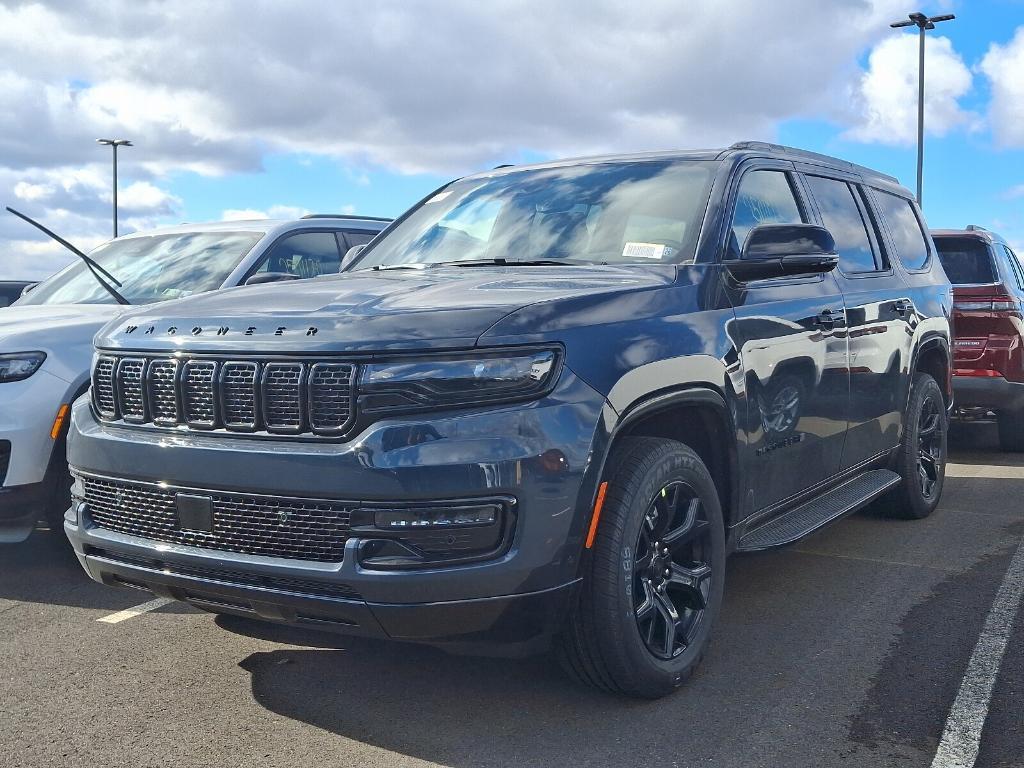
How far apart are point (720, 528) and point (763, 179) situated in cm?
167

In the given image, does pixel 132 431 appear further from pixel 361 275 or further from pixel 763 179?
pixel 763 179

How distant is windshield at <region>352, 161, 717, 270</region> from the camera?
429 centimetres

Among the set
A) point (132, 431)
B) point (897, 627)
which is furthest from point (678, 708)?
point (132, 431)

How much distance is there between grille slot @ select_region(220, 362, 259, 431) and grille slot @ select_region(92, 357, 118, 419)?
561mm

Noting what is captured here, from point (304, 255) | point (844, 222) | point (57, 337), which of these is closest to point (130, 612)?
point (57, 337)

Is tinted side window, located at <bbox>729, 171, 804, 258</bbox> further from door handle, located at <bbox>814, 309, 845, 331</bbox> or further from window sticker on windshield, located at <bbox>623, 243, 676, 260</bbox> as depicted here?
door handle, located at <bbox>814, 309, 845, 331</bbox>

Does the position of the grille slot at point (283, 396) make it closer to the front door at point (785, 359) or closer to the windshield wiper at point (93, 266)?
the front door at point (785, 359)

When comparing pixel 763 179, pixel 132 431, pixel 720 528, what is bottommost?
pixel 720 528

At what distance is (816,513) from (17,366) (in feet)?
11.8

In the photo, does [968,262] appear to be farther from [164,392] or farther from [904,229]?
[164,392]

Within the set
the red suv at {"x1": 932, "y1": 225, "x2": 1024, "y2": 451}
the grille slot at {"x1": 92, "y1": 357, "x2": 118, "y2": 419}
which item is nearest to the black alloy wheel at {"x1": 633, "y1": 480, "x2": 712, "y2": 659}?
the grille slot at {"x1": 92, "y1": 357, "x2": 118, "y2": 419}

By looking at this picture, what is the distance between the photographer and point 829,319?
485cm

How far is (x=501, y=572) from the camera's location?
10.1 feet

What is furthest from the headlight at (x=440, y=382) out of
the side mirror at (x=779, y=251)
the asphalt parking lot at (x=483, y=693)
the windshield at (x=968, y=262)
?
the windshield at (x=968, y=262)
